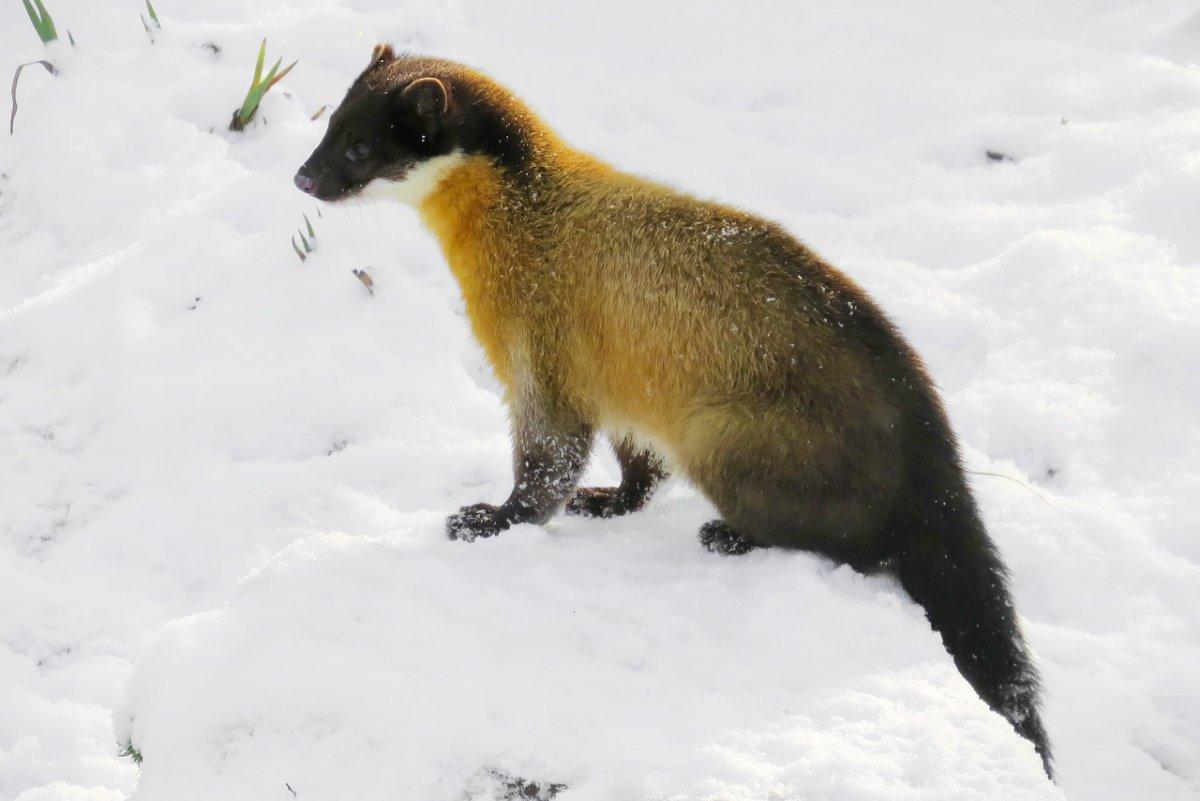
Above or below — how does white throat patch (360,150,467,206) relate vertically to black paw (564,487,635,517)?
above

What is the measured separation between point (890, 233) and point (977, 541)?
307 centimetres

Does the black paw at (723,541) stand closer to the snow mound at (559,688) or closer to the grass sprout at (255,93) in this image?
the snow mound at (559,688)

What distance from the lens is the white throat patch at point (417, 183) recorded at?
14.6 ft

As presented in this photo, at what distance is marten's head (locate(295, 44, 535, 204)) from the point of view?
174 inches

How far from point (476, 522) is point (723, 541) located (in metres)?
0.87

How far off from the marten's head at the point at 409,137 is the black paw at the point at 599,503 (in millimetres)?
1318

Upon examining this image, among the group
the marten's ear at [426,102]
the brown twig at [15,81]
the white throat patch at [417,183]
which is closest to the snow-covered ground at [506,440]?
the brown twig at [15,81]

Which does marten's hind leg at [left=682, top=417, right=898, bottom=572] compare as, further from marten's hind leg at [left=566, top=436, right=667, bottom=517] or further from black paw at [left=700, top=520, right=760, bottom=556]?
marten's hind leg at [left=566, top=436, right=667, bottom=517]

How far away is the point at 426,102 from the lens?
434 centimetres

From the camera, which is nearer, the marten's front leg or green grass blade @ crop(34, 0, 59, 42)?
the marten's front leg

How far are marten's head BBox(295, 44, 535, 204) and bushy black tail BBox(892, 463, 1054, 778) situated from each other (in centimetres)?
194

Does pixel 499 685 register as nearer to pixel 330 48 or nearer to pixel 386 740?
pixel 386 740

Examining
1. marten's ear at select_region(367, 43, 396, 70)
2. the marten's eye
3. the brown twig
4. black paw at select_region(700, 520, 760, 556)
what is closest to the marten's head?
the marten's eye

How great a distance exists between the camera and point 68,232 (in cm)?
612
